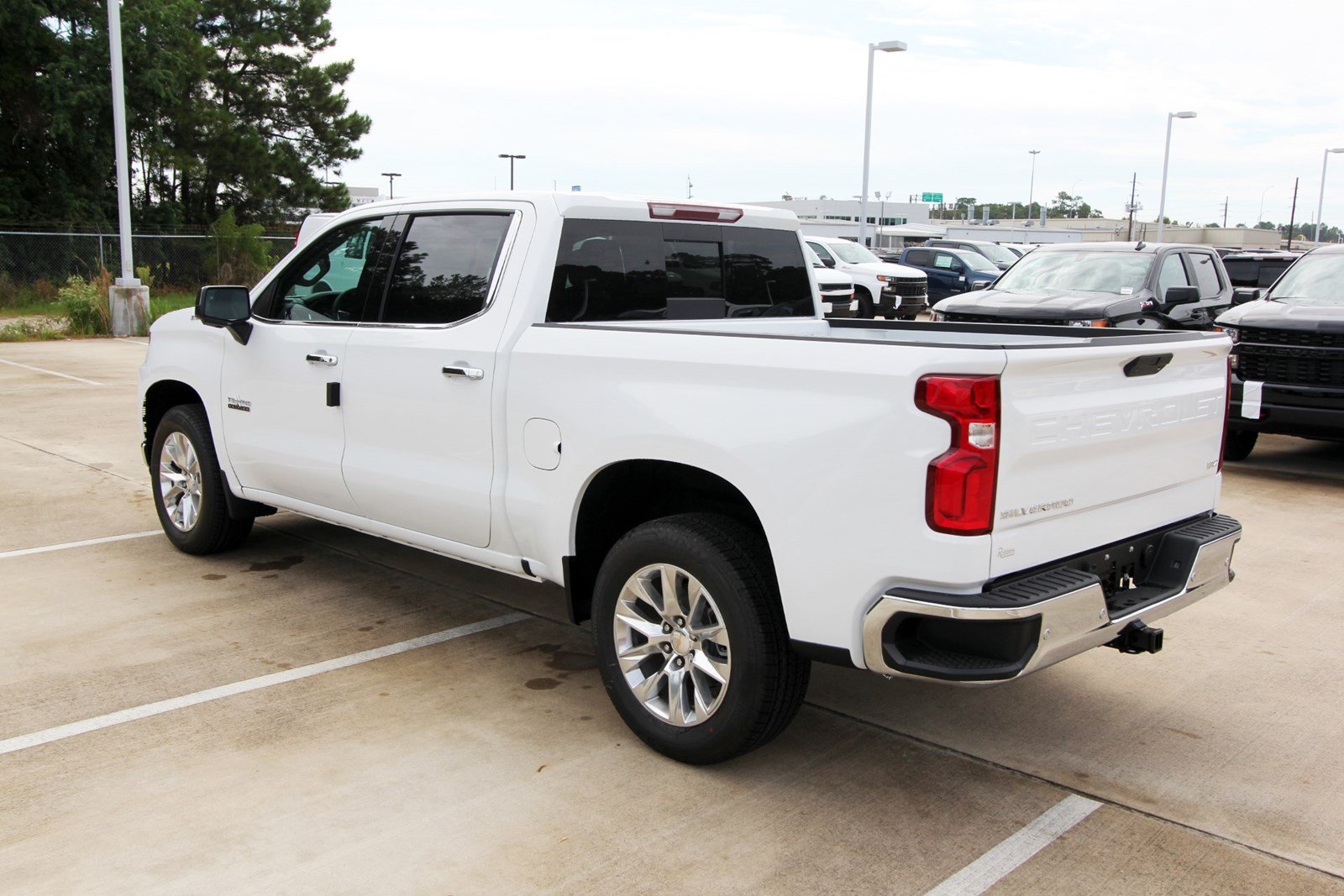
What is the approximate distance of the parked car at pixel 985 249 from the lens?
29453mm

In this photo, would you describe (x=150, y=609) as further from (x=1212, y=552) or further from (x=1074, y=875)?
(x=1212, y=552)

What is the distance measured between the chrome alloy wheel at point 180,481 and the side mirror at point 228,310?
89 cm

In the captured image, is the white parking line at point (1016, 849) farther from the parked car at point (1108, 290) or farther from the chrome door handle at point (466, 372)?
the parked car at point (1108, 290)

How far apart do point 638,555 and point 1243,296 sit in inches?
465

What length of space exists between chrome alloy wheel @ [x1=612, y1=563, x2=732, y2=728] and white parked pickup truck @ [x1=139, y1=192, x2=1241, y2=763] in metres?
0.01

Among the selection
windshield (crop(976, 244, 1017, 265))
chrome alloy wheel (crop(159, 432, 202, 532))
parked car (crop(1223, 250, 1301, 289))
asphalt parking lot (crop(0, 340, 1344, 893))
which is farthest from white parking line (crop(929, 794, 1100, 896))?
windshield (crop(976, 244, 1017, 265))

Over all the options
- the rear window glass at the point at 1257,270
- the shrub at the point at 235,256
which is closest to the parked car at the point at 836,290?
the rear window glass at the point at 1257,270

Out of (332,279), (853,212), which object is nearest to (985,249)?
(332,279)

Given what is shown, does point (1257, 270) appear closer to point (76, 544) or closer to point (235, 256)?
point (76, 544)

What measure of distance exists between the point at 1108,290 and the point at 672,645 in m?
9.16

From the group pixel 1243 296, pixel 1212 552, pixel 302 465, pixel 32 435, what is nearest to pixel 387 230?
pixel 302 465

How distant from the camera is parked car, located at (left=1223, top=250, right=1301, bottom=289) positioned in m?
17.7

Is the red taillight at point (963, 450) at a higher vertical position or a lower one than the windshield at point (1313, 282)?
lower

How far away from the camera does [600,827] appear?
3.54 m
